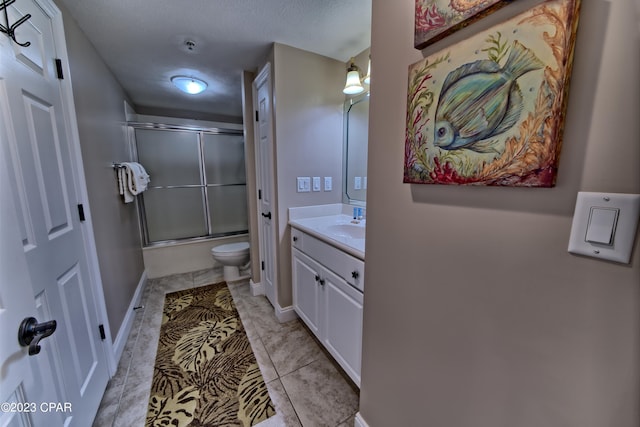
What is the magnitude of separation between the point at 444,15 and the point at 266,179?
1736 millimetres

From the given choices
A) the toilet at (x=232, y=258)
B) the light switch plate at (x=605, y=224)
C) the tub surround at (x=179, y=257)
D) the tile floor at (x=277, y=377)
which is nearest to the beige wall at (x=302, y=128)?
the tile floor at (x=277, y=377)

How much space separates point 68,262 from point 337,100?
208 cm

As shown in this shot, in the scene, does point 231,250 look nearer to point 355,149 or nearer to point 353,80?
point 355,149

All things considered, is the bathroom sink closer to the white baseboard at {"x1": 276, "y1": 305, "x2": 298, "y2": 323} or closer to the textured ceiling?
the white baseboard at {"x1": 276, "y1": 305, "x2": 298, "y2": 323}

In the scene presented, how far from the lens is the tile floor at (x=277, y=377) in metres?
1.29

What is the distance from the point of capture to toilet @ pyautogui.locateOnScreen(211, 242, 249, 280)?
2.86 meters

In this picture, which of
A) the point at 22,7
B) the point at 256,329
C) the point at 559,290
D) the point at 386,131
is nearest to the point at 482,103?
the point at 386,131

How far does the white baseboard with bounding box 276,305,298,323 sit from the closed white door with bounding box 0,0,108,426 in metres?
1.18

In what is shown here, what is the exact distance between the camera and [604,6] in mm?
411

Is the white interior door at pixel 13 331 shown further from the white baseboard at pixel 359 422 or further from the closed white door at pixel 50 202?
the white baseboard at pixel 359 422

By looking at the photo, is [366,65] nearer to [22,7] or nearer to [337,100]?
[337,100]

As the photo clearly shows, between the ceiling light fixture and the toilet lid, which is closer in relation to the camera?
the ceiling light fixture

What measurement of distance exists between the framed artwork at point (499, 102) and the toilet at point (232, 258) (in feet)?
8.54

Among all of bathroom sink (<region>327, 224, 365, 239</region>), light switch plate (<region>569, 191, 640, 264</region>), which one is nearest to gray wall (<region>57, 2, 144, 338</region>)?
bathroom sink (<region>327, 224, 365, 239</region>)
